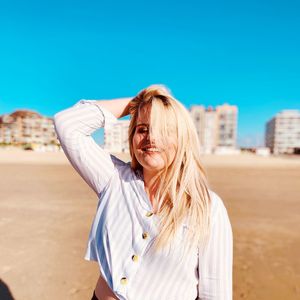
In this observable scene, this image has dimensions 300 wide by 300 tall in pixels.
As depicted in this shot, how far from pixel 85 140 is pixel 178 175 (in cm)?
52

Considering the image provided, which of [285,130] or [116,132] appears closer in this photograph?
[116,132]

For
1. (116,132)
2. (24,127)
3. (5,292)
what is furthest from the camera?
(24,127)

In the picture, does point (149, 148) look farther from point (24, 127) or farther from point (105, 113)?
point (24, 127)

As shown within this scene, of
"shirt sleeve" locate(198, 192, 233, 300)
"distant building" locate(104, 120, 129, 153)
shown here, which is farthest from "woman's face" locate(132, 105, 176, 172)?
"shirt sleeve" locate(198, 192, 233, 300)

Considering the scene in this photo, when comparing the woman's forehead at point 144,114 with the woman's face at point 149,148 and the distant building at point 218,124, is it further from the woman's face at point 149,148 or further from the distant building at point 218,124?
the distant building at point 218,124

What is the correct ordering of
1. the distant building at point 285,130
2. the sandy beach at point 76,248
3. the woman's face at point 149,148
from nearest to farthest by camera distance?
1. the woman's face at point 149,148
2. the sandy beach at point 76,248
3. the distant building at point 285,130

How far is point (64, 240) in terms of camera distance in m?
6.15

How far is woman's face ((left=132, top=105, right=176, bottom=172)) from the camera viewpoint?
4.32 ft

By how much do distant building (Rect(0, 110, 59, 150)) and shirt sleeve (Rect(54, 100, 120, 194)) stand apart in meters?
77.3

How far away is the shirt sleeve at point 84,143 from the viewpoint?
1.40 m

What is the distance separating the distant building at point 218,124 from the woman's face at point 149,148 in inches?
4340

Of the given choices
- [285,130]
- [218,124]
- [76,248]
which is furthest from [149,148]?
[285,130]

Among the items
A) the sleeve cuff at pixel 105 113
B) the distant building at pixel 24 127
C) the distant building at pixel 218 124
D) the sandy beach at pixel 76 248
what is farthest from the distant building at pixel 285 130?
the sleeve cuff at pixel 105 113

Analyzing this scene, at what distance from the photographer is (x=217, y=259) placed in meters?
1.17
